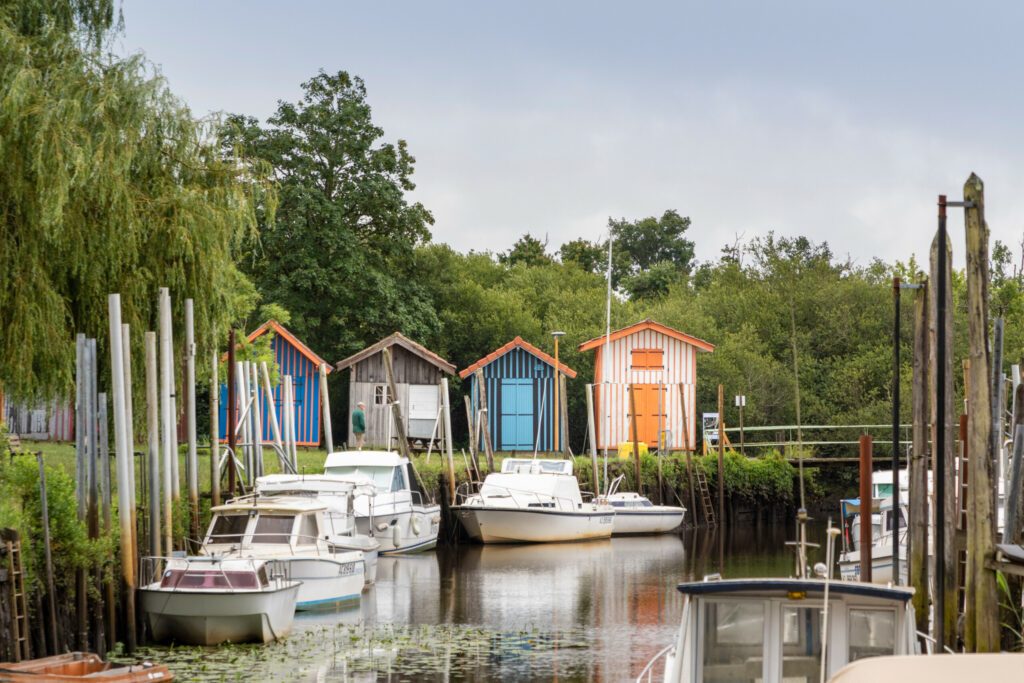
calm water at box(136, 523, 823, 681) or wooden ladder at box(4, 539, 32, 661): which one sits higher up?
wooden ladder at box(4, 539, 32, 661)

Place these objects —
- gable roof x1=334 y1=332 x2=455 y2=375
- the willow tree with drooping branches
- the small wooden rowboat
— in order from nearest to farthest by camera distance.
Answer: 1. the small wooden rowboat
2. the willow tree with drooping branches
3. gable roof x1=334 y1=332 x2=455 y2=375

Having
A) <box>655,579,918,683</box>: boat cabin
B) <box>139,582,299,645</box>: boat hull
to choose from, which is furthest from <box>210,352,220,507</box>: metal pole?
<box>655,579,918,683</box>: boat cabin

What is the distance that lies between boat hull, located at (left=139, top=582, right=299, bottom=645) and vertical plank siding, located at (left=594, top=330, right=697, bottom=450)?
30.4m

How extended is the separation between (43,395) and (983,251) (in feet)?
50.9

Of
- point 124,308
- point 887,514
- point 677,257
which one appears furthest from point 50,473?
point 677,257

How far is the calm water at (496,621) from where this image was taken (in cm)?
2016

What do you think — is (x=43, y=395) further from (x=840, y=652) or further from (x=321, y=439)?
(x=321, y=439)

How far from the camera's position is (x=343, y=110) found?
184ft

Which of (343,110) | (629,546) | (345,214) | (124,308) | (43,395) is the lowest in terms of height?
(629,546)

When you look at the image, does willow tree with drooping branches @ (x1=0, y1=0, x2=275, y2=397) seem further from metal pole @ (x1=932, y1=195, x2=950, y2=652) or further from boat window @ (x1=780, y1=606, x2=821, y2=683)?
boat window @ (x1=780, y1=606, x2=821, y2=683)

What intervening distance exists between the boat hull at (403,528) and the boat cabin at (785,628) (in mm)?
22581

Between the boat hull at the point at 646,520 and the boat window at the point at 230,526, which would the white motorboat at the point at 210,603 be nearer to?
the boat window at the point at 230,526

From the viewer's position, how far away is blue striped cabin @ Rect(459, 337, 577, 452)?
50.7 m

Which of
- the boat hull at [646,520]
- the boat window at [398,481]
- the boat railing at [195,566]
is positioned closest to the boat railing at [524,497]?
the boat hull at [646,520]
